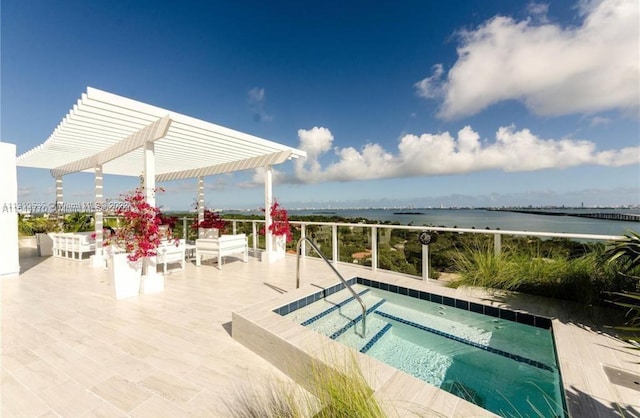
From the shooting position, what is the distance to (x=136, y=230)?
447 centimetres

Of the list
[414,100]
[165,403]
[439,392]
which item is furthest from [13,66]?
[414,100]

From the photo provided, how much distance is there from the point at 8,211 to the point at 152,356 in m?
6.23

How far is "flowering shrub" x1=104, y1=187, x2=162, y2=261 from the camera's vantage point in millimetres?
4406

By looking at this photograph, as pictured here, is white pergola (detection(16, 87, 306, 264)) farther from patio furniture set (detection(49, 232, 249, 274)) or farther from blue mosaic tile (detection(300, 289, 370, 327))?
blue mosaic tile (detection(300, 289, 370, 327))

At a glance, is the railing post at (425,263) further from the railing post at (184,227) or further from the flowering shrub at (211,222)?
the railing post at (184,227)

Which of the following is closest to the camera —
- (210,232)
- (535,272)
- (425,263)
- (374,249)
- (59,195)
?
(535,272)

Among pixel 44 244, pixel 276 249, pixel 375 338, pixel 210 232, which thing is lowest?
pixel 375 338

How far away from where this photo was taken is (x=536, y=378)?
2518 millimetres

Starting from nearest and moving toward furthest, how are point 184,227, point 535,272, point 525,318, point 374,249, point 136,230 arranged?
point 525,318 → point 535,272 → point 136,230 → point 374,249 → point 184,227

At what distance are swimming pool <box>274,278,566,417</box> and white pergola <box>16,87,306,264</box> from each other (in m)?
3.59

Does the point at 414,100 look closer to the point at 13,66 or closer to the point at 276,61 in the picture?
the point at 276,61

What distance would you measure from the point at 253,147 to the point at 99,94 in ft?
10.6

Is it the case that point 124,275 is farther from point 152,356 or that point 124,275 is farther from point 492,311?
point 492,311

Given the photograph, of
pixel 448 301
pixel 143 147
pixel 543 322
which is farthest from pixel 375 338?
pixel 143 147
